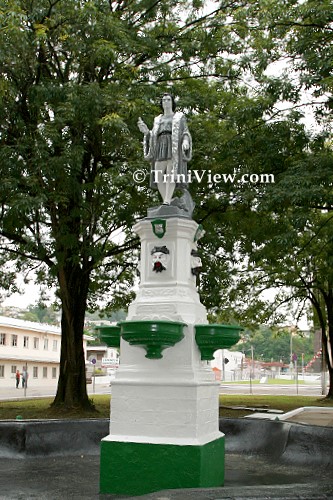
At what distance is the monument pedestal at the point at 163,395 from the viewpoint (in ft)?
22.7

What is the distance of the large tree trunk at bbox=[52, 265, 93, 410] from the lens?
56.2 ft

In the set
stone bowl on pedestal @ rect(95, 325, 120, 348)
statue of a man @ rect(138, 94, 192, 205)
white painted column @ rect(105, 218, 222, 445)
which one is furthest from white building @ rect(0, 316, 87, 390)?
white painted column @ rect(105, 218, 222, 445)

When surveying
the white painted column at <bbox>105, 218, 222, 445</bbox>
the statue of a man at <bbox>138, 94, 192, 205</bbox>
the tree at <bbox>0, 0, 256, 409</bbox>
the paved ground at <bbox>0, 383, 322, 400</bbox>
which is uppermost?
the tree at <bbox>0, 0, 256, 409</bbox>

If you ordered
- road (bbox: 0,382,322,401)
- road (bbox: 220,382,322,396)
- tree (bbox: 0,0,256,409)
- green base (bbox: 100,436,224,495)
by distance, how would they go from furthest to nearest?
road (bbox: 220,382,322,396), road (bbox: 0,382,322,401), tree (bbox: 0,0,256,409), green base (bbox: 100,436,224,495)

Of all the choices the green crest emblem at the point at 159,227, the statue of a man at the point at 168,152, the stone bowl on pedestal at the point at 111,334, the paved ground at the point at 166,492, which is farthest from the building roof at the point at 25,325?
the green crest emblem at the point at 159,227

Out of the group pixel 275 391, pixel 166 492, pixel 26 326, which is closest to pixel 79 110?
pixel 166 492

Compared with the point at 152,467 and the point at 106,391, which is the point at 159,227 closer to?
the point at 152,467

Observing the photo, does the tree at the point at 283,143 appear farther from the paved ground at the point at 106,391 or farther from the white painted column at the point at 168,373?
the paved ground at the point at 106,391

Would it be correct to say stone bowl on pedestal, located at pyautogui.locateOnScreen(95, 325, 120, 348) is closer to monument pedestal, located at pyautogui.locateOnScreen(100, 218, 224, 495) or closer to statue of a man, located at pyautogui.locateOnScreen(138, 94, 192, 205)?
monument pedestal, located at pyautogui.locateOnScreen(100, 218, 224, 495)

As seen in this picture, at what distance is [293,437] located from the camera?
9.14 meters

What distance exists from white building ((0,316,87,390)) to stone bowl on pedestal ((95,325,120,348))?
40.6 metres

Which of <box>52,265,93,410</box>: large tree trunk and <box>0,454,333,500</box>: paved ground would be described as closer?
<box>0,454,333,500</box>: paved ground

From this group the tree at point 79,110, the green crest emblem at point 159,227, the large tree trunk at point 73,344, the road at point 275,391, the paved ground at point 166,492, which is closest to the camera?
the paved ground at point 166,492

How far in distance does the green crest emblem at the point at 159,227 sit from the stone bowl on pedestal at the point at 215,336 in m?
1.30
